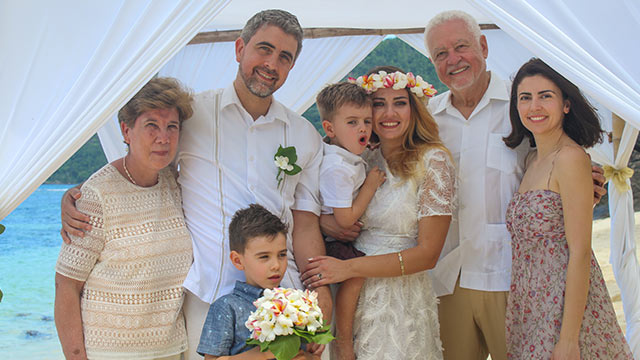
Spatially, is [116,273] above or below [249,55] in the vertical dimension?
below

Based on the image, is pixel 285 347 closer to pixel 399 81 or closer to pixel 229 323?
pixel 229 323

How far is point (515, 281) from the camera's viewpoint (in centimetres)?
286

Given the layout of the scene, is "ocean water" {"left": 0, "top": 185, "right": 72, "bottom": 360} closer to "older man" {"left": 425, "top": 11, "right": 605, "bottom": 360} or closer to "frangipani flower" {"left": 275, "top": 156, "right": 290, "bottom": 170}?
"older man" {"left": 425, "top": 11, "right": 605, "bottom": 360}

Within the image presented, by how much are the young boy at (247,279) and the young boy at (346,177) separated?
37cm

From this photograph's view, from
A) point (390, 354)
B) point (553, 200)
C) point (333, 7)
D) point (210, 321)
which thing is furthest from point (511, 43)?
point (210, 321)

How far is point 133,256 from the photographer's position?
2.61 metres

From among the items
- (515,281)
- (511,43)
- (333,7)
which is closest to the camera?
(515,281)

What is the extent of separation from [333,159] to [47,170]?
1322mm

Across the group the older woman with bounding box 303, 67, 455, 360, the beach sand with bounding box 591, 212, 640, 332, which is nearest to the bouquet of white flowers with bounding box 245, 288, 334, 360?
the older woman with bounding box 303, 67, 455, 360

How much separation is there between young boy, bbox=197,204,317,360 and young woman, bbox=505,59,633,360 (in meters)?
1.11

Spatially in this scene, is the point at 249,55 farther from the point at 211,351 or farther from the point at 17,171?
the point at 211,351

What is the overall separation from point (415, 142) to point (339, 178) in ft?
1.52

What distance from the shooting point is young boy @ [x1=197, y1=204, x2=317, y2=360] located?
7.91 ft

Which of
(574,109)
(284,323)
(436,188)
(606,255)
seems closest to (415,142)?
(436,188)
